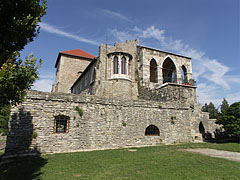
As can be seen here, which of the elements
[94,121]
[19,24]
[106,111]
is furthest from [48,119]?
[19,24]

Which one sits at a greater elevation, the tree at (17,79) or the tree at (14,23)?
the tree at (14,23)

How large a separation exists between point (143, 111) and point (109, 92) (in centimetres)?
685

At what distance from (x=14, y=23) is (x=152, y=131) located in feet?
35.6

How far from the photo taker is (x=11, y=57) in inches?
163

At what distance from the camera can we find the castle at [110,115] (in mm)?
8625

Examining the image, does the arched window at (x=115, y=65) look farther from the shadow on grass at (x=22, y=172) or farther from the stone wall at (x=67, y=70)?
the stone wall at (x=67, y=70)

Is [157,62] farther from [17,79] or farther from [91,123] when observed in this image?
[17,79]

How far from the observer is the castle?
28.3 feet

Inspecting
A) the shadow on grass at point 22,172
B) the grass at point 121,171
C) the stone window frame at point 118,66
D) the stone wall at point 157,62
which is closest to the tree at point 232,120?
the stone wall at point 157,62

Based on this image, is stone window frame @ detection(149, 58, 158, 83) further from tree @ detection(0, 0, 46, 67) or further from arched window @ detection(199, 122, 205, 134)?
tree @ detection(0, 0, 46, 67)

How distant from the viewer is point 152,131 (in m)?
12.0

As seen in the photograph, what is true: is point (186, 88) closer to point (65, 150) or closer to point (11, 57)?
→ point (65, 150)

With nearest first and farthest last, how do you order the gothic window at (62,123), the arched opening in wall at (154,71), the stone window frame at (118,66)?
the gothic window at (62,123) < the stone window frame at (118,66) < the arched opening in wall at (154,71)

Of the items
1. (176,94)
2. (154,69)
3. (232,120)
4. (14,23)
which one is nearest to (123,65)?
(154,69)
